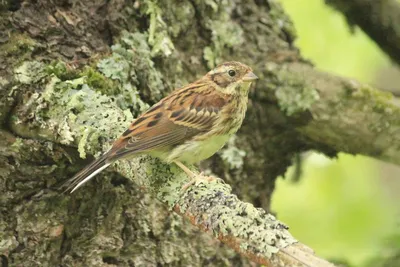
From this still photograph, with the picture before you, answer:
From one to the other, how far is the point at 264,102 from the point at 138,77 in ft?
3.05

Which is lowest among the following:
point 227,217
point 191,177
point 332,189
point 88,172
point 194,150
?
point 88,172

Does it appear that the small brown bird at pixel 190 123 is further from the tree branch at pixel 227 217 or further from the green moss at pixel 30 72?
the green moss at pixel 30 72

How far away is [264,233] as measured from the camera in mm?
2342

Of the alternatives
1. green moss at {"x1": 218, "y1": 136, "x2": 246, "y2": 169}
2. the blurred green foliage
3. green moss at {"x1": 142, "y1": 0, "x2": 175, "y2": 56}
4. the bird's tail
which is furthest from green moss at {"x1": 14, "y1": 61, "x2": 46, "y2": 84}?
the blurred green foliage

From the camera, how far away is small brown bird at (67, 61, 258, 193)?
119 inches

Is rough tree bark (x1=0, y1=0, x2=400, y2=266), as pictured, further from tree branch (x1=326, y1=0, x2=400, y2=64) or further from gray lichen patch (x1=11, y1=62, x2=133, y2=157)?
tree branch (x1=326, y1=0, x2=400, y2=64)

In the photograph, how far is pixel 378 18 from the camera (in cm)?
418

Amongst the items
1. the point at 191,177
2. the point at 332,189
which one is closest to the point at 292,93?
the point at 191,177

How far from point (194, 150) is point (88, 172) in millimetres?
603

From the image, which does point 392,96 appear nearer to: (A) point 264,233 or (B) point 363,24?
(B) point 363,24

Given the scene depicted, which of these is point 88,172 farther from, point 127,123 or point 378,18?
point 378,18

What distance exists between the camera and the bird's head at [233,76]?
3.66 meters

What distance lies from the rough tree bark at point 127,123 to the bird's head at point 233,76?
1.11ft

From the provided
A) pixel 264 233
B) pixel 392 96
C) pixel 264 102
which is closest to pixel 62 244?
pixel 264 233
